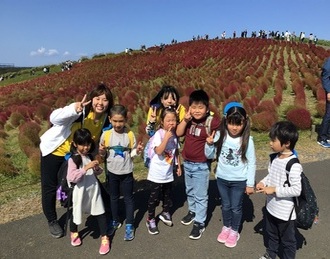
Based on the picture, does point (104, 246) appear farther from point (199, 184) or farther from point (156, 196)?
point (199, 184)

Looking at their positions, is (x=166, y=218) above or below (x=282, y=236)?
below

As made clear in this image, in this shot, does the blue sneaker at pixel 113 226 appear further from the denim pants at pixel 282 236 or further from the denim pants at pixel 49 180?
the denim pants at pixel 282 236

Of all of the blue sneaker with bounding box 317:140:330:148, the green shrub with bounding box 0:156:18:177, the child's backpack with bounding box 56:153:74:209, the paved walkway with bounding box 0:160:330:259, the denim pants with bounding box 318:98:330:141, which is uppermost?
the child's backpack with bounding box 56:153:74:209

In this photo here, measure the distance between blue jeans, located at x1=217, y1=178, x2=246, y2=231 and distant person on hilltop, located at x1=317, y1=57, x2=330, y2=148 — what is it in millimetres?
3741

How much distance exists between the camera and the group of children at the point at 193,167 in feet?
9.39

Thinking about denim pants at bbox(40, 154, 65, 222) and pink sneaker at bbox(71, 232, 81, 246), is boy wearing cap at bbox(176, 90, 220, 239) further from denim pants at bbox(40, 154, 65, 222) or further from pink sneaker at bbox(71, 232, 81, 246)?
denim pants at bbox(40, 154, 65, 222)

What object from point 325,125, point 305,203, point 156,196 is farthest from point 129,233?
point 325,125

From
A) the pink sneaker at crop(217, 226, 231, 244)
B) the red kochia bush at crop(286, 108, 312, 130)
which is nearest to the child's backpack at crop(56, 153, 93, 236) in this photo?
the pink sneaker at crop(217, 226, 231, 244)

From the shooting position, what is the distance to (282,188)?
8.64ft

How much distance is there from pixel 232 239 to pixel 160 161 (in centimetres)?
108

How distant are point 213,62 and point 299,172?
2124cm

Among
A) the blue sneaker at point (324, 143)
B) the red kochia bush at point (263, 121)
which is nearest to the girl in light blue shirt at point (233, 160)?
the blue sneaker at point (324, 143)

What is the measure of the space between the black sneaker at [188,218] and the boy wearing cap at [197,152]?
177 mm

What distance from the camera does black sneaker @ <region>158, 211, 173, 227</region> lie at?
3716 millimetres
